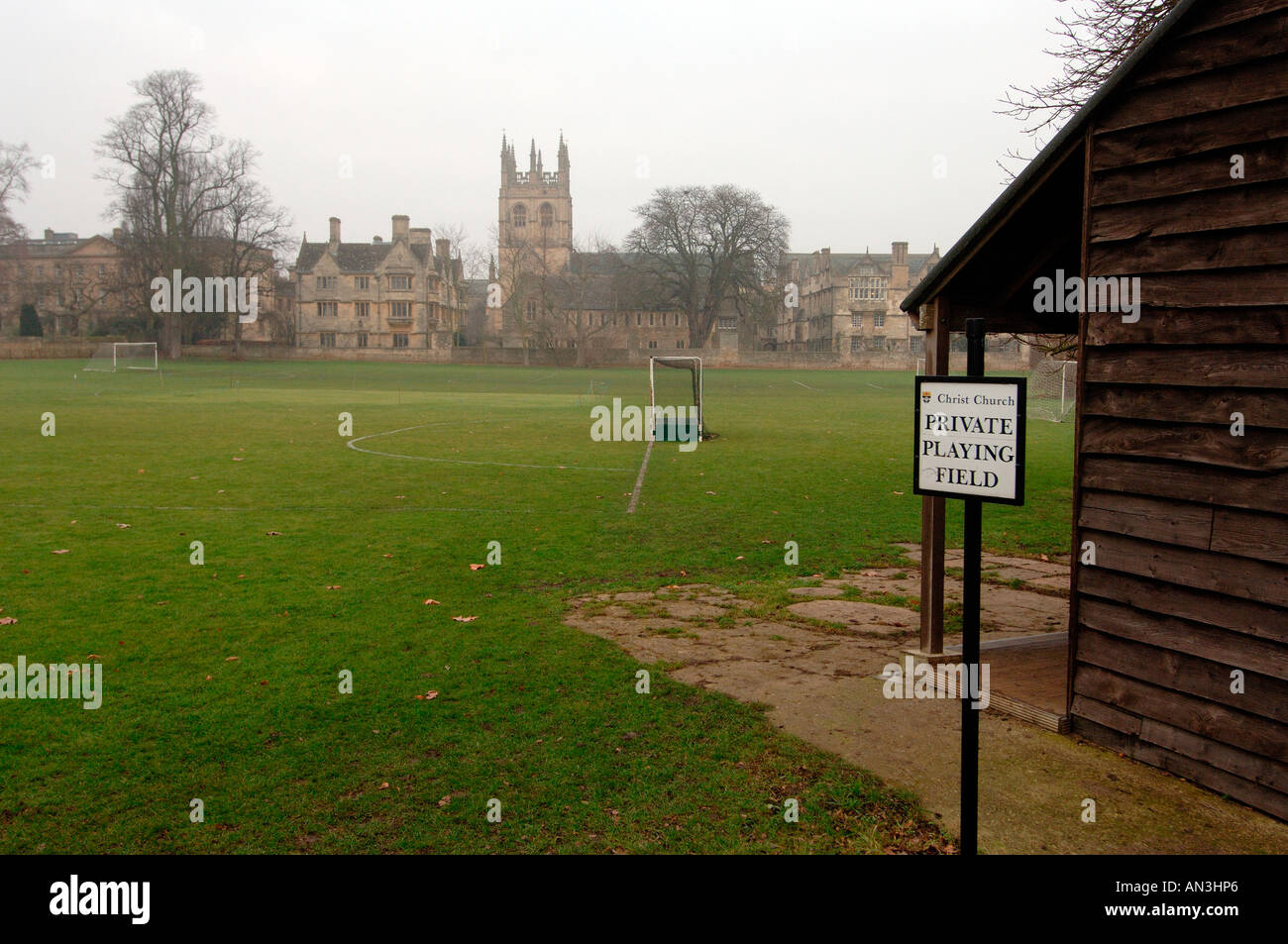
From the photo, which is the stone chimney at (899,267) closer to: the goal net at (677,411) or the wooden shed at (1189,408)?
the goal net at (677,411)

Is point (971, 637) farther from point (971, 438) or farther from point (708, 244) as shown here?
point (708, 244)

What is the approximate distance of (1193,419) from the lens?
19.7 feet

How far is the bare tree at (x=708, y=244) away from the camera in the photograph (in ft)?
337

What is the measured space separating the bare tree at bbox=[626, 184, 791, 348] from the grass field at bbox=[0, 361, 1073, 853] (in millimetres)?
81770

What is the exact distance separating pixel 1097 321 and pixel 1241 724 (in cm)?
262

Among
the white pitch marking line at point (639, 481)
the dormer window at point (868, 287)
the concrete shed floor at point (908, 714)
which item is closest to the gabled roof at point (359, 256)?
the dormer window at point (868, 287)

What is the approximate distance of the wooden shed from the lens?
18.2 ft

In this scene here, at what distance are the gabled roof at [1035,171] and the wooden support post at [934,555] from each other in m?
0.26

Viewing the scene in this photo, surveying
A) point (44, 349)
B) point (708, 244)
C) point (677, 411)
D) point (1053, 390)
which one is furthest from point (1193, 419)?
point (708, 244)

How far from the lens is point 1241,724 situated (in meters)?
5.64

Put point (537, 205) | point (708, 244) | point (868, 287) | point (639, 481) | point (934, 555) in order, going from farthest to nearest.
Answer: point (537, 205) < point (868, 287) < point (708, 244) < point (639, 481) < point (934, 555)

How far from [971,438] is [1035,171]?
12.2 ft
